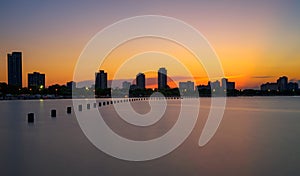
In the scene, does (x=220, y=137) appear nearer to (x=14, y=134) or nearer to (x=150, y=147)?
(x=150, y=147)

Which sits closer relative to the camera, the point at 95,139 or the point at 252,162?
the point at 252,162

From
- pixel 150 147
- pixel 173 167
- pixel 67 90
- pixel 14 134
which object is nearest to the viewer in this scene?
pixel 173 167

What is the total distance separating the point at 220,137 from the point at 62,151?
21.0 feet

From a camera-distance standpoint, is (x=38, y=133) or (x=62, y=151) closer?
(x=62, y=151)

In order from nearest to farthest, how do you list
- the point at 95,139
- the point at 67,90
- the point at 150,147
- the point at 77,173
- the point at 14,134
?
the point at 77,173 → the point at 150,147 → the point at 95,139 → the point at 14,134 → the point at 67,90

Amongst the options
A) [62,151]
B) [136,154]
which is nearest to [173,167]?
[136,154]

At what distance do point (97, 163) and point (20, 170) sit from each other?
6.11 ft

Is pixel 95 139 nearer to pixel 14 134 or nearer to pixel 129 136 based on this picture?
pixel 129 136

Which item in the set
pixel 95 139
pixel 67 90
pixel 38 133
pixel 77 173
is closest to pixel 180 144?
pixel 95 139

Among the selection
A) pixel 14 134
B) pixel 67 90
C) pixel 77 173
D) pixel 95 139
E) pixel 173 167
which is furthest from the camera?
pixel 67 90

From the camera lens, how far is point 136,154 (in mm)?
10070

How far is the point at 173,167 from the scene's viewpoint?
836cm

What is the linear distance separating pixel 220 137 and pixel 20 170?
820 centimetres

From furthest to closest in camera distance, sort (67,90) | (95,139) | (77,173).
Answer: (67,90), (95,139), (77,173)
